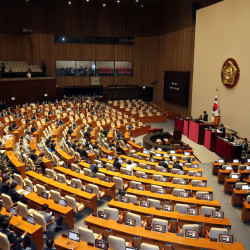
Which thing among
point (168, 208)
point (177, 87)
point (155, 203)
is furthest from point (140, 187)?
point (177, 87)

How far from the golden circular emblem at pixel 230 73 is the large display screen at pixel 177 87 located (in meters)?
6.35

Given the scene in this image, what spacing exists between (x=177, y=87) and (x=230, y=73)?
363 inches

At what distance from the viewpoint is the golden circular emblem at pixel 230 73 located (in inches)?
667

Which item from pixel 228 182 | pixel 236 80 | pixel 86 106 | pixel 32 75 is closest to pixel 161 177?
pixel 228 182

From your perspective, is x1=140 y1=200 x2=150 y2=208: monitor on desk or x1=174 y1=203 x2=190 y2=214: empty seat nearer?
x1=174 y1=203 x2=190 y2=214: empty seat

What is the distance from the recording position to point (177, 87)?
2661 cm

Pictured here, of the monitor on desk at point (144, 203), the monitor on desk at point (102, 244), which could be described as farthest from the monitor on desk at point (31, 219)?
the monitor on desk at point (144, 203)

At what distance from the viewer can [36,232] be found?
696 centimetres

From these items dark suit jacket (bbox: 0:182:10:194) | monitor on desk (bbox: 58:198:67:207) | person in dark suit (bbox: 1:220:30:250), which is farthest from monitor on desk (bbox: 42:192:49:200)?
person in dark suit (bbox: 1:220:30:250)

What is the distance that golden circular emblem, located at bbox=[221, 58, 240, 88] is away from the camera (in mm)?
16953

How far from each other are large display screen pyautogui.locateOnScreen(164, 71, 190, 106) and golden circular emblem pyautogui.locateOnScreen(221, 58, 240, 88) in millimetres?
6355

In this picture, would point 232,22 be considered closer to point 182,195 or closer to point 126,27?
point 182,195

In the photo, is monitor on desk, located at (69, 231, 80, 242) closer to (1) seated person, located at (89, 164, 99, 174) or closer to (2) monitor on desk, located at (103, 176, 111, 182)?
(2) monitor on desk, located at (103, 176, 111, 182)

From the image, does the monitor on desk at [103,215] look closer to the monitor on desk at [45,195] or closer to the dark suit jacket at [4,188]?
the monitor on desk at [45,195]
